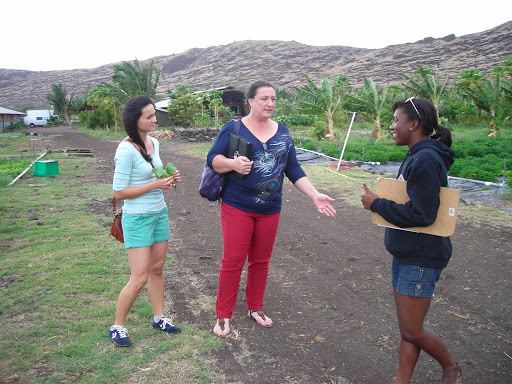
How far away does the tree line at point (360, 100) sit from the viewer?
2047 centimetres

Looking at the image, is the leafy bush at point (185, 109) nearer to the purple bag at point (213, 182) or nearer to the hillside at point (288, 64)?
the purple bag at point (213, 182)

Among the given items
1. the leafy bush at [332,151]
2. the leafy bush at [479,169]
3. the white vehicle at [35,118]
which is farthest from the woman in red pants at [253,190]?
the white vehicle at [35,118]

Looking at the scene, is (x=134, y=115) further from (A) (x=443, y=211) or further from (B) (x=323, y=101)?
(B) (x=323, y=101)

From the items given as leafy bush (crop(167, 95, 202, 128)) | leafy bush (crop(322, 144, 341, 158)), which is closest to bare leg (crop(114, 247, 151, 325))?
leafy bush (crop(322, 144, 341, 158))

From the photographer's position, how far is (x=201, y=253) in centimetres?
555

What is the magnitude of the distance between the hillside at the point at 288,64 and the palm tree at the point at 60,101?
21637 mm

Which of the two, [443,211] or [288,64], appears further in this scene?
[288,64]

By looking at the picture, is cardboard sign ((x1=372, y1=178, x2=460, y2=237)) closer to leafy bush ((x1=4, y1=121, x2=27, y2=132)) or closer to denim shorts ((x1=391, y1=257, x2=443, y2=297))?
denim shorts ((x1=391, y1=257, x2=443, y2=297))

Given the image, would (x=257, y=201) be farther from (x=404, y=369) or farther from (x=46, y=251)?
(x=46, y=251)

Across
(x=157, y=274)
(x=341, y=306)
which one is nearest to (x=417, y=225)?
(x=341, y=306)

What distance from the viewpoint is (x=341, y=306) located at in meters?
3.95

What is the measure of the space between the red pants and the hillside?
Answer: 58207 millimetres

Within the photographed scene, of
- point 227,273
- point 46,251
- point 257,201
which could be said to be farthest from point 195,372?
point 46,251

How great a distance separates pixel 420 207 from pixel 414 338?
770mm
